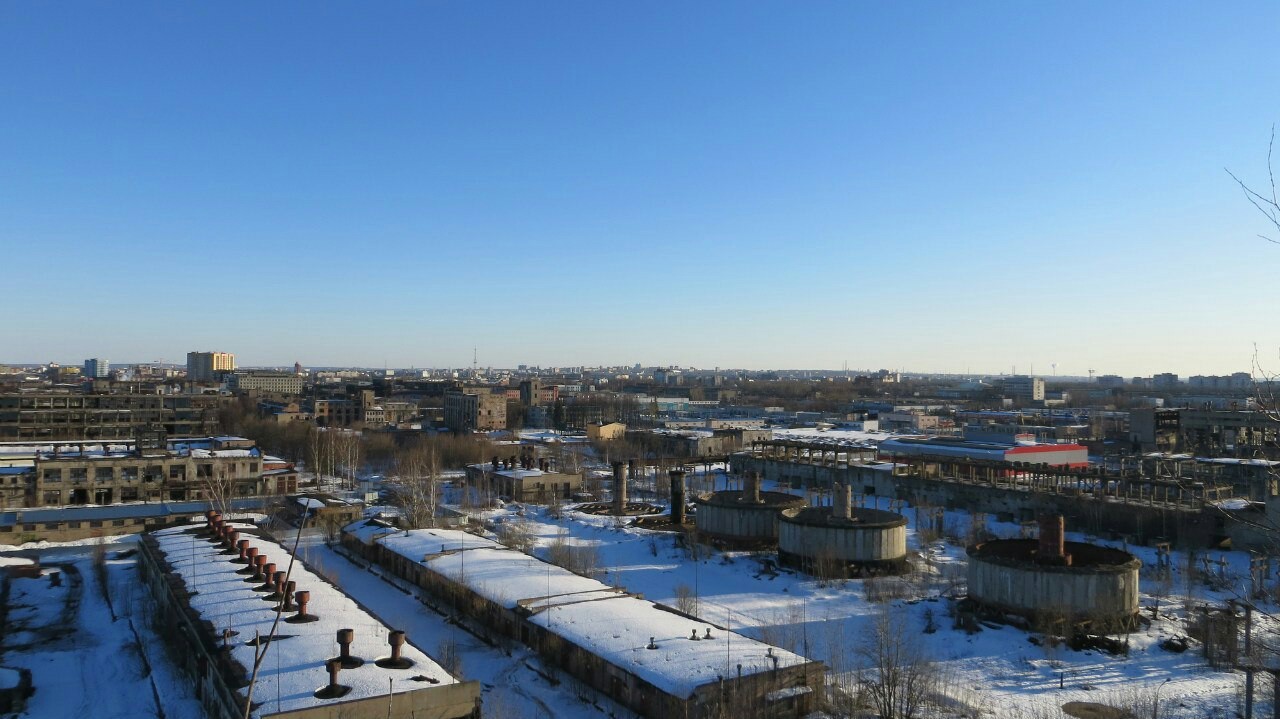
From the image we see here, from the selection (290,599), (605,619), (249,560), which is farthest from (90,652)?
(605,619)

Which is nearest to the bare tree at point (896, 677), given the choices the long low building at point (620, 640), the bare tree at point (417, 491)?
the long low building at point (620, 640)

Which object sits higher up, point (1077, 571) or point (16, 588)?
point (1077, 571)

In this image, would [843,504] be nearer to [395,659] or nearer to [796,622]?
[796,622]

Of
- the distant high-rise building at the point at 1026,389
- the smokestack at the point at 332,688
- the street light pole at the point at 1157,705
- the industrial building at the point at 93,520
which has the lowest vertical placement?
the industrial building at the point at 93,520

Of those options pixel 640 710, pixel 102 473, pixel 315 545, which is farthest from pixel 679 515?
Result: pixel 102 473

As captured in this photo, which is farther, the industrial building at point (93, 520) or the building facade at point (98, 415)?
the building facade at point (98, 415)

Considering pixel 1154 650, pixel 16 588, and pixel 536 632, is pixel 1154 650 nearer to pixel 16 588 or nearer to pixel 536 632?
pixel 536 632

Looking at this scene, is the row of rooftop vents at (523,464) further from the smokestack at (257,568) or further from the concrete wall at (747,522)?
the smokestack at (257,568)
